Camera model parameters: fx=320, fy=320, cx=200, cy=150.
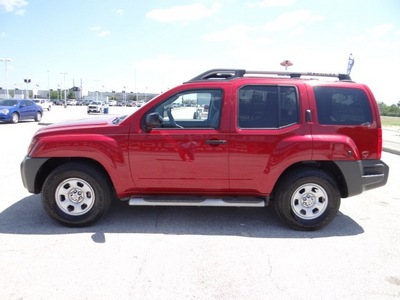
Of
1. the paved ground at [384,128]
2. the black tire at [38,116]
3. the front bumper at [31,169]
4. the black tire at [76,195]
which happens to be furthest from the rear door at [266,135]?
the black tire at [38,116]

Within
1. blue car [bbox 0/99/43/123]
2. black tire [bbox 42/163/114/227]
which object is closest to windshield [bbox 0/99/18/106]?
blue car [bbox 0/99/43/123]

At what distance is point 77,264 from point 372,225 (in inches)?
152

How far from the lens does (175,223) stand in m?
4.33

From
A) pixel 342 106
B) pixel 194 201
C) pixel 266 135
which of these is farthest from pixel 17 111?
pixel 342 106

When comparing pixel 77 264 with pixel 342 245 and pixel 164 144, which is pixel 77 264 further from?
pixel 342 245

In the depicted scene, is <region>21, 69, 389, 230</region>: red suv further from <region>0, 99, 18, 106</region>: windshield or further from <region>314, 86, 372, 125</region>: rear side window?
<region>0, 99, 18, 106</region>: windshield

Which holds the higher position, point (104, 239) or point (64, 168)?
point (64, 168)

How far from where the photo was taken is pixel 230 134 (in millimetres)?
3992

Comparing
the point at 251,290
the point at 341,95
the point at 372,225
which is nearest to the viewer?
the point at 251,290

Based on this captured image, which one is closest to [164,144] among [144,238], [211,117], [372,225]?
[211,117]

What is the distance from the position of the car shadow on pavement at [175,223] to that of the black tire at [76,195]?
160 millimetres

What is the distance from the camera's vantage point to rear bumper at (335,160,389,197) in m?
4.10

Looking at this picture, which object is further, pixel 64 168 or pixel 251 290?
pixel 64 168

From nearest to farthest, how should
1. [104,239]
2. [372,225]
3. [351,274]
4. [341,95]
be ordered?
[351,274], [104,239], [341,95], [372,225]
